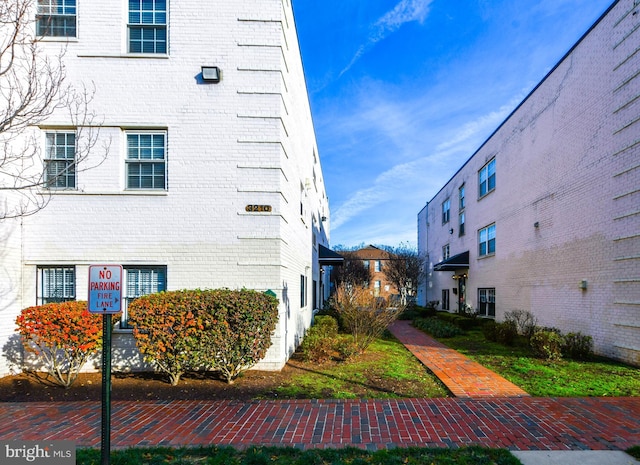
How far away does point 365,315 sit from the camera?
382 inches

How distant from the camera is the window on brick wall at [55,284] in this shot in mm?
7535

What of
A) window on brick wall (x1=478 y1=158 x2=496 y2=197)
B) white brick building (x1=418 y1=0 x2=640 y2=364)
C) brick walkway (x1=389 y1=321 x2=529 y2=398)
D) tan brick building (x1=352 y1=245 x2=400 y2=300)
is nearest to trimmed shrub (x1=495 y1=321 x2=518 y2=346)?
white brick building (x1=418 y1=0 x2=640 y2=364)

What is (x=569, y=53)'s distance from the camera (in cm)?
1070

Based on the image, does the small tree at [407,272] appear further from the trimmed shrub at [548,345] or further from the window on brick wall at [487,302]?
the trimmed shrub at [548,345]

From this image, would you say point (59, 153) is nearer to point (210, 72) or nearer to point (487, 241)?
point (210, 72)

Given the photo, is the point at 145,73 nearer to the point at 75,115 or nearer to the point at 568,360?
the point at 75,115

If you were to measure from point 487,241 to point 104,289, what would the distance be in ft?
57.8

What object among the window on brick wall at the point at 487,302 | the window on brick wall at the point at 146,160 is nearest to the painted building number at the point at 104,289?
the window on brick wall at the point at 146,160

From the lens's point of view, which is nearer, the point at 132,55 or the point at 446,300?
the point at 132,55

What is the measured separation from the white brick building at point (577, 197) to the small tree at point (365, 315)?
5.47 metres

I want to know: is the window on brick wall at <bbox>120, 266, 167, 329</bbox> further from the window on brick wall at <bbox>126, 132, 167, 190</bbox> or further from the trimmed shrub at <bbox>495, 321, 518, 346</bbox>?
the trimmed shrub at <bbox>495, 321, 518, 346</bbox>

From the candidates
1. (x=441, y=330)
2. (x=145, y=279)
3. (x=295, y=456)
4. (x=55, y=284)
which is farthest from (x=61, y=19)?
(x=441, y=330)

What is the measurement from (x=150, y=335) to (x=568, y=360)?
394 inches

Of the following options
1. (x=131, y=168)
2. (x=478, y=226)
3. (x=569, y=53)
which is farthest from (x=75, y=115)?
(x=478, y=226)
